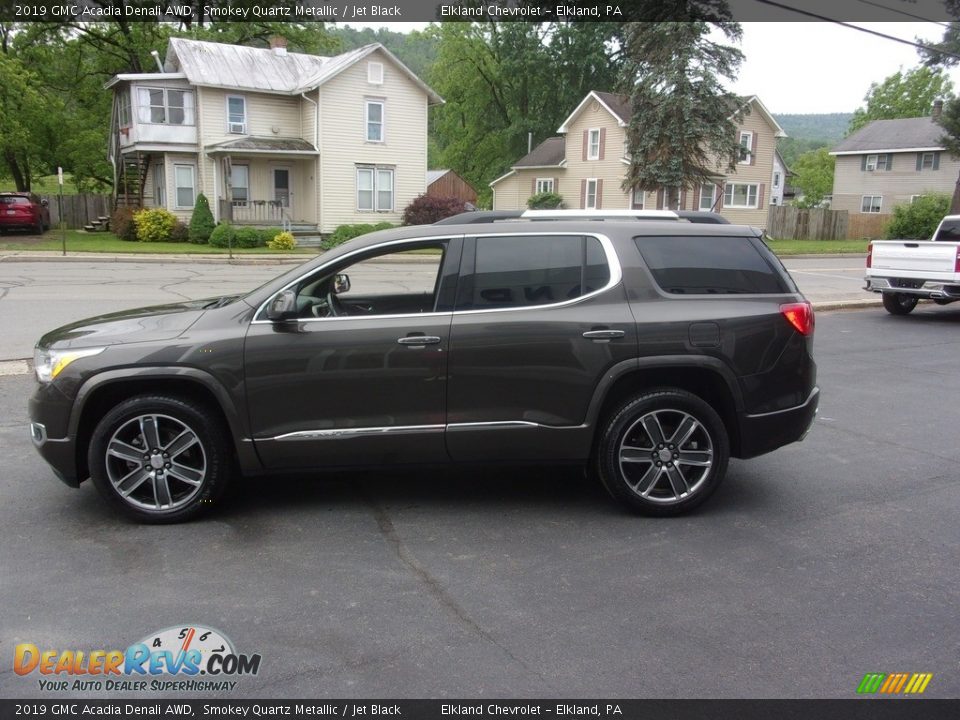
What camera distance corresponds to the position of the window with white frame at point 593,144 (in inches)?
1852

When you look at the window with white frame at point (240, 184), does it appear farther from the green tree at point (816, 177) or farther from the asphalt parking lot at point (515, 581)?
the green tree at point (816, 177)

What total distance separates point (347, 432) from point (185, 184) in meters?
33.6

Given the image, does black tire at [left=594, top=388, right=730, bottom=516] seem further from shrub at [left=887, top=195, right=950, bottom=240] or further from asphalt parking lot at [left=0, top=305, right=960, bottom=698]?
shrub at [left=887, top=195, right=950, bottom=240]

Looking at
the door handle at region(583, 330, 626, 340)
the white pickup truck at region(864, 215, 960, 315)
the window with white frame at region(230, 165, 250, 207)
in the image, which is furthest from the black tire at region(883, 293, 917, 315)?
the window with white frame at region(230, 165, 250, 207)

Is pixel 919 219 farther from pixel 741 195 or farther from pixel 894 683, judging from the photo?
pixel 894 683

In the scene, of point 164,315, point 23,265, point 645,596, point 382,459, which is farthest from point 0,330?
point 23,265

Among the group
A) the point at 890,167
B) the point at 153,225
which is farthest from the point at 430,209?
the point at 890,167

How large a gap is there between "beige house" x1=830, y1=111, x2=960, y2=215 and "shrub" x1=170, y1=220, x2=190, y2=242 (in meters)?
42.7

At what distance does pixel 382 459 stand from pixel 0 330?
8.92 m

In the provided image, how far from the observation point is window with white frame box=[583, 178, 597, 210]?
4775cm

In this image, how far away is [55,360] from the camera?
15.2ft

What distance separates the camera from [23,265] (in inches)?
867

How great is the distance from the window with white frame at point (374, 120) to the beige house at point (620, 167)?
45.8ft
